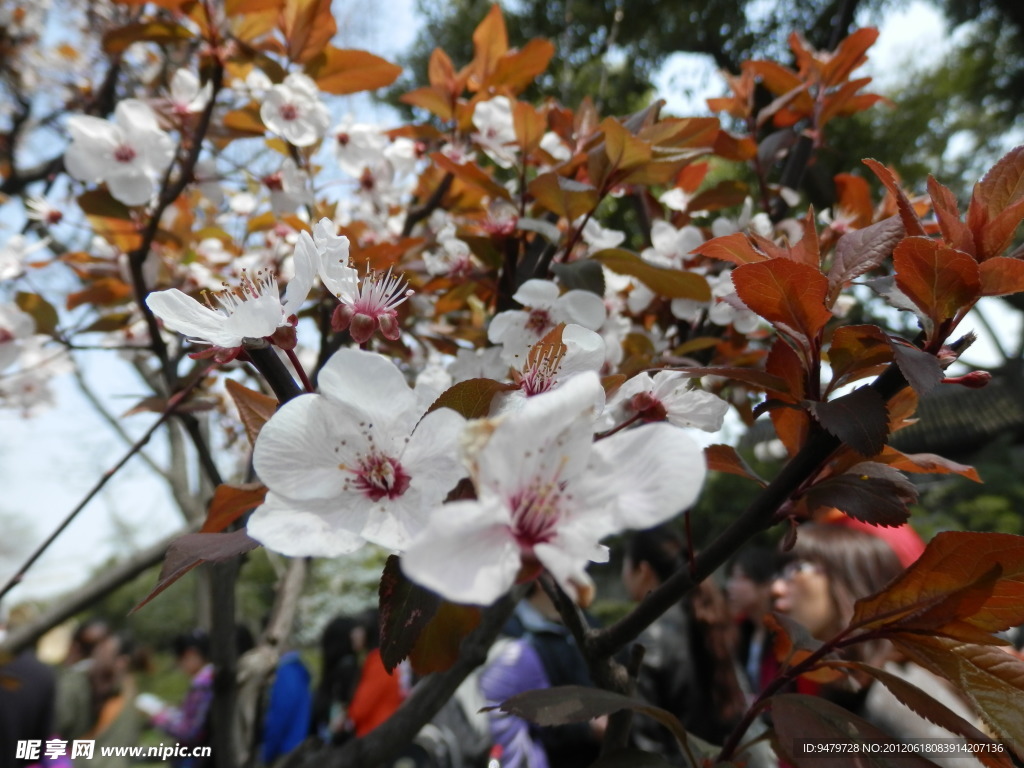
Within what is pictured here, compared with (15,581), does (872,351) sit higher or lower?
higher

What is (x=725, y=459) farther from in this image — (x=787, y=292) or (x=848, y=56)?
(x=848, y=56)

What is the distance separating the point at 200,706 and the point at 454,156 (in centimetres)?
271

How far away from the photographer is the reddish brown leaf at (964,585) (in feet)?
1.71

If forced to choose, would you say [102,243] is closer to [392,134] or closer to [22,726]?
[392,134]

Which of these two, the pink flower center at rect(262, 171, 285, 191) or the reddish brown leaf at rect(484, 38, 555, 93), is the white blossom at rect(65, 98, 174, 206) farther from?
the reddish brown leaf at rect(484, 38, 555, 93)

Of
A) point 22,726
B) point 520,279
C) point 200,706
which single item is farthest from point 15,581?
point 200,706

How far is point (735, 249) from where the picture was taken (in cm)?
57

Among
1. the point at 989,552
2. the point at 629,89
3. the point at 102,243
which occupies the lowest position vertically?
the point at 989,552

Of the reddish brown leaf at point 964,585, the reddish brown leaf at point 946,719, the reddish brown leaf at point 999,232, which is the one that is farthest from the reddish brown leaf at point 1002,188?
the reddish brown leaf at point 946,719

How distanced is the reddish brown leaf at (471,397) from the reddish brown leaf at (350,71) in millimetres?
892

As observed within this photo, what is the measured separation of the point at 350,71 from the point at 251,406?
2.77 ft

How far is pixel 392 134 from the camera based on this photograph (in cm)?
131

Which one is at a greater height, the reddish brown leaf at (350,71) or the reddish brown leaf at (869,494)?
the reddish brown leaf at (350,71)

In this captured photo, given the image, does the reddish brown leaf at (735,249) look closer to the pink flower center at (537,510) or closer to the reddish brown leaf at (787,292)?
the reddish brown leaf at (787,292)
